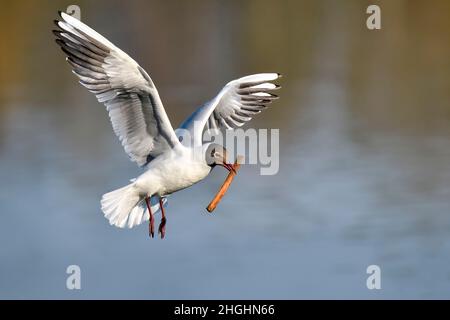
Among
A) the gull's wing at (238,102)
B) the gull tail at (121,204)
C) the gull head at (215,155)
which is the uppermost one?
the gull's wing at (238,102)

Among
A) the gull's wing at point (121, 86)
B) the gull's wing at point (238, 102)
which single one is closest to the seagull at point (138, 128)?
the gull's wing at point (121, 86)

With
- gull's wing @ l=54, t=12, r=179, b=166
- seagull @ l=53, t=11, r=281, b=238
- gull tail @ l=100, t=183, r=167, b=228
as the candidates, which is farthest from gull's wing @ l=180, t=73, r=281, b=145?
gull tail @ l=100, t=183, r=167, b=228

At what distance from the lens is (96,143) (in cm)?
966

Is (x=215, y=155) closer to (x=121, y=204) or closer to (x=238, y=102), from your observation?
(x=121, y=204)

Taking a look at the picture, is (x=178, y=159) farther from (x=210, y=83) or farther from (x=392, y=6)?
(x=392, y=6)

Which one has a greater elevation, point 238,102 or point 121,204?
point 238,102

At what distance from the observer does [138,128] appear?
607 centimetres

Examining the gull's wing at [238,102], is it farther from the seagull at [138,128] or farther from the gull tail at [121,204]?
the gull tail at [121,204]

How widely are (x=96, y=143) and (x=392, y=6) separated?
5.79 metres

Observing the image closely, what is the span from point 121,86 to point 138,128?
0.33 metres

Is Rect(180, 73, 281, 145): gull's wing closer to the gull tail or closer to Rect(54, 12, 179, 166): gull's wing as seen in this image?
Rect(54, 12, 179, 166): gull's wing

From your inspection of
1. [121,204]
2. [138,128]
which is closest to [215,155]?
[138,128]

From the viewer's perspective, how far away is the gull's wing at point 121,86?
571cm

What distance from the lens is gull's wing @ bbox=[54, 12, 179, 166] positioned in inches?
225
